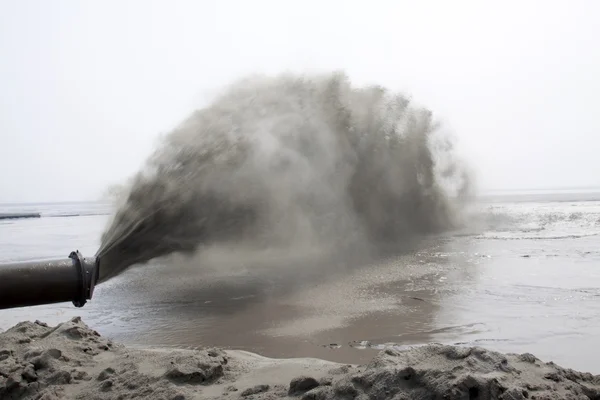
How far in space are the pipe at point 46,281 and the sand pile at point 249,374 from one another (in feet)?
1.95

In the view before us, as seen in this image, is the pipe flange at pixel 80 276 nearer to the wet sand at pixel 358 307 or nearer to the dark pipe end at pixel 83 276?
the dark pipe end at pixel 83 276

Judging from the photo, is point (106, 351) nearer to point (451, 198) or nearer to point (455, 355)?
point (455, 355)

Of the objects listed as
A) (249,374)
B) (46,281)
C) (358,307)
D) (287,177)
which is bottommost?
(358,307)

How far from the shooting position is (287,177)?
37.2 ft

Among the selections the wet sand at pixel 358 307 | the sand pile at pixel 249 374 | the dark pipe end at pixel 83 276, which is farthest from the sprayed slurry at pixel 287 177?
the dark pipe end at pixel 83 276

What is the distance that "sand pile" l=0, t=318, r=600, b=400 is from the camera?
10.2ft

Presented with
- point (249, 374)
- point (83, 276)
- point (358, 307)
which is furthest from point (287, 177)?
point (249, 374)

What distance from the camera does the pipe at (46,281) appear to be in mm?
4121

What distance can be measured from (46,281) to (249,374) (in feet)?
6.06

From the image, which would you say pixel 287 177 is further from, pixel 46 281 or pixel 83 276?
pixel 46 281

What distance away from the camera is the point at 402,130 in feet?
53.5

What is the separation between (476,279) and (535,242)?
20.5ft

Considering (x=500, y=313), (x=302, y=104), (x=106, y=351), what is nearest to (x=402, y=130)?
(x=302, y=104)

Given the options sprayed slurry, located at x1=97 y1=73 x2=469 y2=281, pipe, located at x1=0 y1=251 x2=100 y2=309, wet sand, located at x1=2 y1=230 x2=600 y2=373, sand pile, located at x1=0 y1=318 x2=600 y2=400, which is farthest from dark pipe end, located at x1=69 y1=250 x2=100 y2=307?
sprayed slurry, located at x1=97 y1=73 x2=469 y2=281
